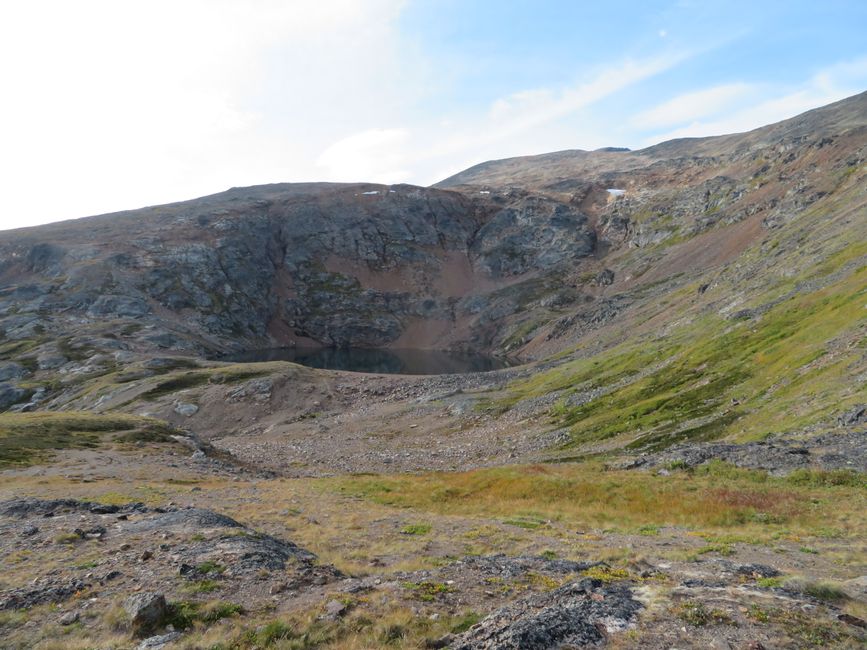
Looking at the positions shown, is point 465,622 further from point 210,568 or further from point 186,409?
point 186,409

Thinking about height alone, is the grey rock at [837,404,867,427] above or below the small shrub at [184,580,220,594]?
below

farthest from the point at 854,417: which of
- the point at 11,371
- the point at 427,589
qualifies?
the point at 11,371

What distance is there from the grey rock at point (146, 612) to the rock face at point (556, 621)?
6.73 m

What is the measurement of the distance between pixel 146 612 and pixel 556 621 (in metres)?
9.06

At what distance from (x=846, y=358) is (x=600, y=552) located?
114 feet

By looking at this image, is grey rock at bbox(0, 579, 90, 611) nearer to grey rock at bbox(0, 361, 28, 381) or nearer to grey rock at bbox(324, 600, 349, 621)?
grey rock at bbox(324, 600, 349, 621)

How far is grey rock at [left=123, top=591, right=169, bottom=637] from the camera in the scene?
1134 cm

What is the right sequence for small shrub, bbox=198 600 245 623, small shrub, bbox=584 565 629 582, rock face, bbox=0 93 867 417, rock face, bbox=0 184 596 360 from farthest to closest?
rock face, bbox=0 184 596 360, rock face, bbox=0 93 867 417, small shrub, bbox=584 565 629 582, small shrub, bbox=198 600 245 623

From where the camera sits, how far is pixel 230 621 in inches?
463

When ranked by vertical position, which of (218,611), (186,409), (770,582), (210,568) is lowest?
(186,409)

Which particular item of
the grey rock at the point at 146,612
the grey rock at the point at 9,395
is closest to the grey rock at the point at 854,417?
the grey rock at the point at 146,612

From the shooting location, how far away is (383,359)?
164 meters

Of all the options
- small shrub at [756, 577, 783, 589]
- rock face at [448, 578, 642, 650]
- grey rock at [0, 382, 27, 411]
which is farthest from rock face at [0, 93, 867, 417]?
rock face at [448, 578, 642, 650]

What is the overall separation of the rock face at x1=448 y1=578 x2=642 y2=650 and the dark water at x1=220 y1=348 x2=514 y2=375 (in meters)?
123
